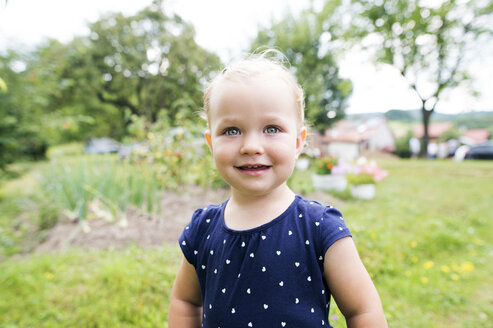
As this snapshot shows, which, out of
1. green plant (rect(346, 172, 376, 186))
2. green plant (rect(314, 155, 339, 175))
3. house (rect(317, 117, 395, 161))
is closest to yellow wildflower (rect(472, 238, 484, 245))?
green plant (rect(346, 172, 376, 186))

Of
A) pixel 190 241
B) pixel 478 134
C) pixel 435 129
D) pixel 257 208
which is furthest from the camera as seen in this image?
pixel 478 134

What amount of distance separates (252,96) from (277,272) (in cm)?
56

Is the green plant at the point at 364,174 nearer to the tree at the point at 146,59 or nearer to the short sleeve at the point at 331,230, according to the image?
the short sleeve at the point at 331,230

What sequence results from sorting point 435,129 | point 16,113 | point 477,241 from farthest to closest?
point 435,129 < point 16,113 < point 477,241

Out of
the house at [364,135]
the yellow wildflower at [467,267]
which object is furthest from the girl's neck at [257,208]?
the house at [364,135]

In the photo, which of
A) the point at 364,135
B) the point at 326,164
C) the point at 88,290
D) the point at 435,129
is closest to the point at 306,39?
the point at 326,164

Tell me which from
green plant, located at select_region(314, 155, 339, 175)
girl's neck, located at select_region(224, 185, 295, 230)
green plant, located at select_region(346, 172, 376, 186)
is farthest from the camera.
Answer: green plant, located at select_region(314, 155, 339, 175)

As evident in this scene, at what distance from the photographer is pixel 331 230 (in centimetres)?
92

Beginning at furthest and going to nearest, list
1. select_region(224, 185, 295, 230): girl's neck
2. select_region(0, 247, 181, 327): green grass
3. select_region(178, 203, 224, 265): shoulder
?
1. select_region(0, 247, 181, 327): green grass
2. select_region(178, 203, 224, 265): shoulder
3. select_region(224, 185, 295, 230): girl's neck

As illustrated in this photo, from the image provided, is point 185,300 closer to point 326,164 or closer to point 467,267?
point 467,267

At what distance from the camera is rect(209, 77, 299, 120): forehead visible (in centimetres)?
91

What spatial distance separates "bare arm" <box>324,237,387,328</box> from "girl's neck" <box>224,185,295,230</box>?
0.22 m

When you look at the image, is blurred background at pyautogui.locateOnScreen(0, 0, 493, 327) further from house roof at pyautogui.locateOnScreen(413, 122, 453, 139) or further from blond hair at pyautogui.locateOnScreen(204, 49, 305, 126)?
house roof at pyautogui.locateOnScreen(413, 122, 453, 139)

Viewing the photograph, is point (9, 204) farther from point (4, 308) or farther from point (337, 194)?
point (337, 194)
